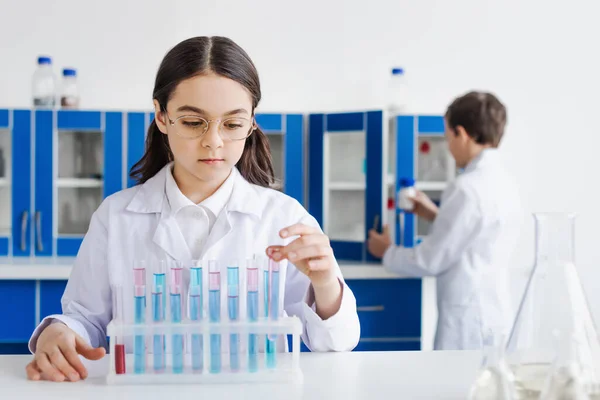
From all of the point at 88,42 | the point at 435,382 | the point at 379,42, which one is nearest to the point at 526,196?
the point at 379,42

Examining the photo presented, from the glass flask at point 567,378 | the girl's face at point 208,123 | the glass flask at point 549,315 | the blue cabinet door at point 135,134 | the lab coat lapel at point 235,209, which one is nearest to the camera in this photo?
the glass flask at point 567,378

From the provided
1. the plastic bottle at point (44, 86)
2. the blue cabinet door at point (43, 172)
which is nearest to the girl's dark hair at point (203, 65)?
the blue cabinet door at point (43, 172)

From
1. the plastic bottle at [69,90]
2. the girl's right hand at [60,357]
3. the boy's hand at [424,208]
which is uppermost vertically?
the plastic bottle at [69,90]

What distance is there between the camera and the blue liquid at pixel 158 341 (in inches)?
43.1

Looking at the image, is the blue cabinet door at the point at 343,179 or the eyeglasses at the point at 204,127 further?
the blue cabinet door at the point at 343,179

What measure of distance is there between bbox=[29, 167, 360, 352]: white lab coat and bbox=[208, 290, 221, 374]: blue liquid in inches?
9.4

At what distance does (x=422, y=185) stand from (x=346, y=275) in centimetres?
64

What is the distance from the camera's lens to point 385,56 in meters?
3.63

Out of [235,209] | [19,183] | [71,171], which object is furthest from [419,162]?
[235,209]

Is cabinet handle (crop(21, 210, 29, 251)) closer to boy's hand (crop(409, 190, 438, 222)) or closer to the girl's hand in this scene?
boy's hand (crop(409, 190, 438, 222))

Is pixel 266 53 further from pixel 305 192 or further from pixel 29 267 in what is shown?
pixel 29 267

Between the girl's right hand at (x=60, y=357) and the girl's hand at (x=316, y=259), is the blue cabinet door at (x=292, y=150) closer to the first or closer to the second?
the girl's hand at (x=316, y=259)

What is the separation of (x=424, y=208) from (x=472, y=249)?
0.42 meters

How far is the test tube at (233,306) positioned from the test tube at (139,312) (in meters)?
0.13
